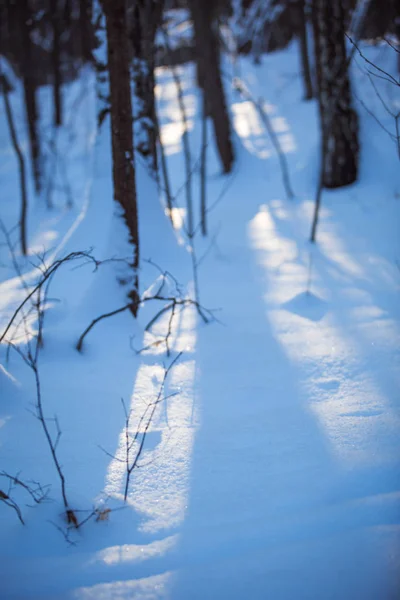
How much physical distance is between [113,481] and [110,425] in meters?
0.42

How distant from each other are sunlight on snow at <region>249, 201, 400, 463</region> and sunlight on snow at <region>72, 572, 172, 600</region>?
3.55 ft

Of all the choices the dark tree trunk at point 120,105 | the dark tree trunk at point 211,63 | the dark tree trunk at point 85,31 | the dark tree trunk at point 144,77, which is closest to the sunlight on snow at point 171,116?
the dark tree trunk at point 211,63

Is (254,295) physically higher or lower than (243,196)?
lower

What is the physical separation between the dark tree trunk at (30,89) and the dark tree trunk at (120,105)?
6.69 meters

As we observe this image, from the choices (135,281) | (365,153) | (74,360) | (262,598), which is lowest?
(262,598)

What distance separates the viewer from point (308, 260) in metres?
4.89

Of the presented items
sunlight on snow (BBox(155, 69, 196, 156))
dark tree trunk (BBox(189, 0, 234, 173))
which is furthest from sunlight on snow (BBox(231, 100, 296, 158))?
sunlight on snow (BBox(155, 69, 196, 156))

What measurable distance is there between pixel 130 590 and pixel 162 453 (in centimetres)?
71

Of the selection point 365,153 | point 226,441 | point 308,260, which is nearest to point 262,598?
point 226,441

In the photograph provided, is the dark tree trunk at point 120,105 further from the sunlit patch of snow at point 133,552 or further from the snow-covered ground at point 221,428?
the sunlit patch of snow at point 133,552

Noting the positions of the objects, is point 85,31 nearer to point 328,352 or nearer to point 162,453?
point 328,352

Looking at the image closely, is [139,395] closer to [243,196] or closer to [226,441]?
[226,441]

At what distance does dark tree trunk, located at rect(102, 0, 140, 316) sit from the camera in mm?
3113

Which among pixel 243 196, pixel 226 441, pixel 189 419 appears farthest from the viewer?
pixel 243 196
